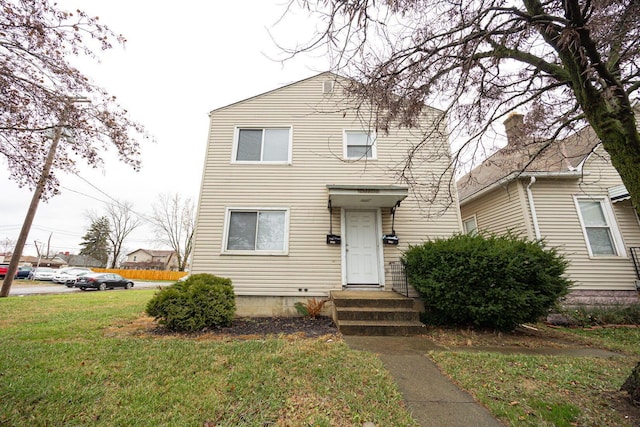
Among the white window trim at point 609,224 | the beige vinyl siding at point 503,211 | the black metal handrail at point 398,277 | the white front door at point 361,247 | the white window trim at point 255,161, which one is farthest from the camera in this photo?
the white window trim at point 255,161

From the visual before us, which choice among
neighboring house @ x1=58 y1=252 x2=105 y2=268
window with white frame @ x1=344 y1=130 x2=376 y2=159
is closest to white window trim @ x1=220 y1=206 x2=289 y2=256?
window with white frame @ x1=344 y1=130 x2=376 y2=159

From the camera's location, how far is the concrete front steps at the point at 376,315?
5.01m

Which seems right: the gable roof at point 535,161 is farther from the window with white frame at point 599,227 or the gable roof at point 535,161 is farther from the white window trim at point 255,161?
the white window trim at point 255,161

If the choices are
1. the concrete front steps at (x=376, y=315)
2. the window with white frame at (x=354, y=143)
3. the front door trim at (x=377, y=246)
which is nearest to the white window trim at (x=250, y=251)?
the front door trim at (x=377, y=246)

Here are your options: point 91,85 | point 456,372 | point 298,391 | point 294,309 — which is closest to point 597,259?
point 456,372

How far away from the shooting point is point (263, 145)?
26.7ft

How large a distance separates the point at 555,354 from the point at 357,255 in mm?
4252

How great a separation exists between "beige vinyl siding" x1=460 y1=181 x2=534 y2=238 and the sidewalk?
5.15 m

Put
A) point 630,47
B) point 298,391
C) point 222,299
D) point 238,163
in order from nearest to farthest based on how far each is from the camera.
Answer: point 298,391 → point 630,47 → point 222,299 → point 238,163

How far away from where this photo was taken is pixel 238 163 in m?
7.87

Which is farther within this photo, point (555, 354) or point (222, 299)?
point (222, 299)

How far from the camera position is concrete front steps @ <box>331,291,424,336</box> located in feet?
16.4

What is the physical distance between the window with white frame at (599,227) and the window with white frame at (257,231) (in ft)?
28.8

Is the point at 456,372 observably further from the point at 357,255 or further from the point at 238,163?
the point at 238,163
